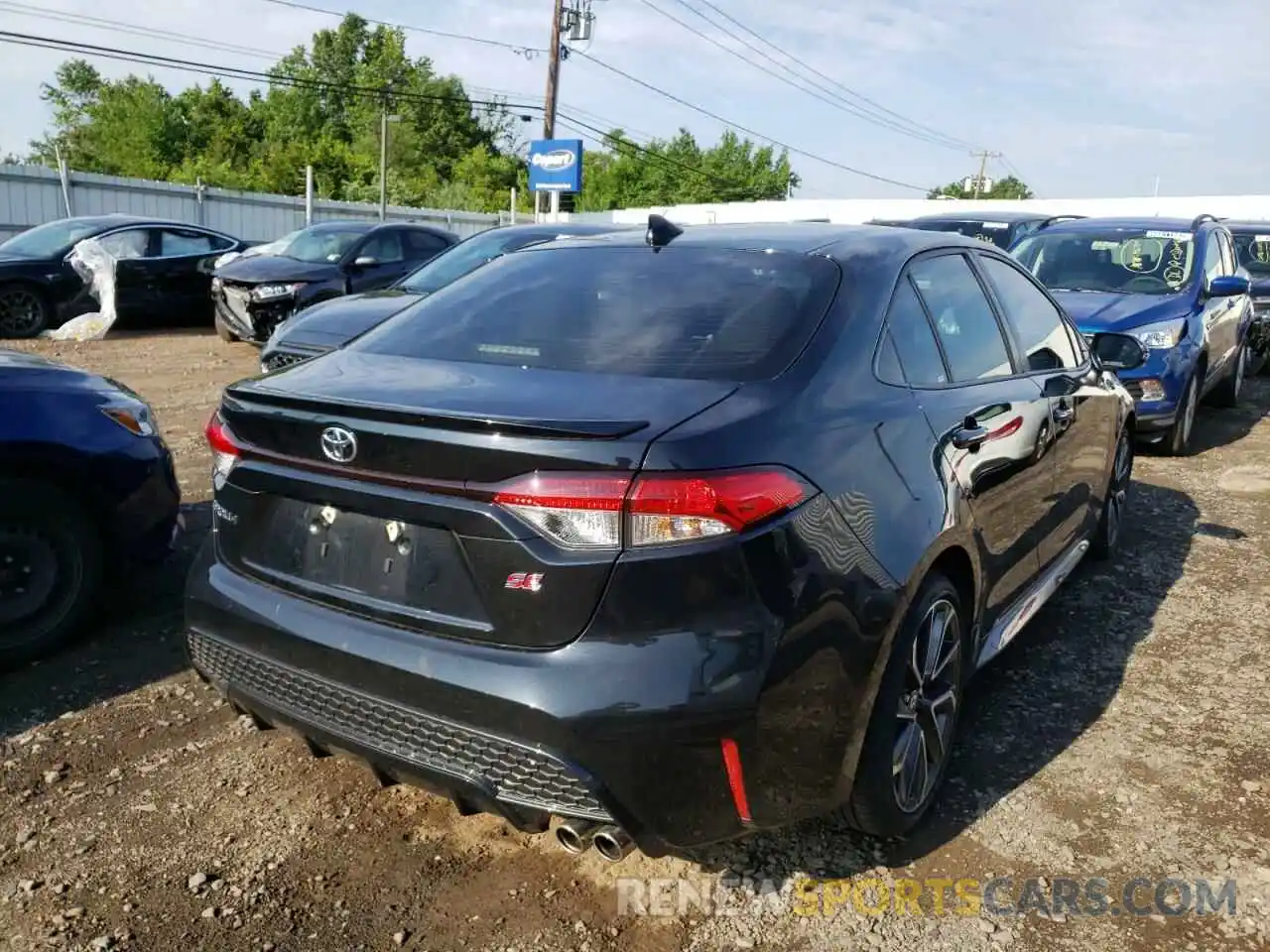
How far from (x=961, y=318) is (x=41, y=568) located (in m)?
3.37

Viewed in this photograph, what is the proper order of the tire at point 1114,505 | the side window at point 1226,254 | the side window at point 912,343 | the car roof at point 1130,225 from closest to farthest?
the side window at point 912,343, the tire at point 1114,505, the car roof at point 1130,225, the side window at point 1226,254

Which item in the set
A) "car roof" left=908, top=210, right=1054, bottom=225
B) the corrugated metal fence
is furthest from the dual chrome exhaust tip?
the corrugated metal fence

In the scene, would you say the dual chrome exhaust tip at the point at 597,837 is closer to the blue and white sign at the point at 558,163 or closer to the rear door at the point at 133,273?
the rear door at the point at 133,273

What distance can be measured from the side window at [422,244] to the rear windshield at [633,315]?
357 inches

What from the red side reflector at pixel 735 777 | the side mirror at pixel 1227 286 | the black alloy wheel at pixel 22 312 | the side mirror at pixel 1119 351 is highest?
the side mirror at pixel 1227 286

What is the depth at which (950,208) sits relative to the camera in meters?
31.1

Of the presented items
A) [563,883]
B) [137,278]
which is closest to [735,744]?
[563,883]

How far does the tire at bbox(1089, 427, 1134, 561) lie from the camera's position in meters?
5.01

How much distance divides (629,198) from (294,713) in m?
67.6

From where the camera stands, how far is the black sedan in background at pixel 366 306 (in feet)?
22.6

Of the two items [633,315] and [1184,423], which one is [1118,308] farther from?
[633,315]

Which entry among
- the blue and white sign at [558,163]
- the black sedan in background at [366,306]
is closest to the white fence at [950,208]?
the blue and white sign at [558,163]

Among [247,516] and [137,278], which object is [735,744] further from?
[137,278]

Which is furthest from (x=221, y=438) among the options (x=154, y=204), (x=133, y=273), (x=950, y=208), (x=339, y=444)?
(x=950, y=208)
